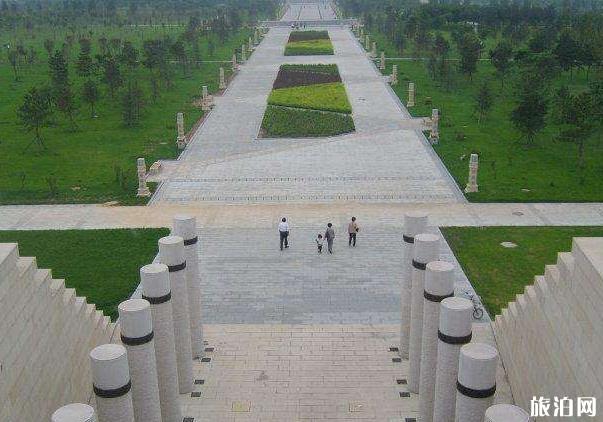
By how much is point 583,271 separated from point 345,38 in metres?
70.9

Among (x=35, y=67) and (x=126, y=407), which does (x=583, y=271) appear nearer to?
(x=126, y=407)

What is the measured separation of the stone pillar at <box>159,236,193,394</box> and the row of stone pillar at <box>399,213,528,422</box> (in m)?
3.88

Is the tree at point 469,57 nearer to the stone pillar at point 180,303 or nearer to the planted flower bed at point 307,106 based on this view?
the planted flower bed at point 307,106

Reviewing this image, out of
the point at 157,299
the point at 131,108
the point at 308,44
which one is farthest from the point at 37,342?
the point at 308,44

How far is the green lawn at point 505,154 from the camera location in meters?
23.1

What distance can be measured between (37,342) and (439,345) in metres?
5.56

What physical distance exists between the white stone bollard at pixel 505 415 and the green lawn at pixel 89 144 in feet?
56.5

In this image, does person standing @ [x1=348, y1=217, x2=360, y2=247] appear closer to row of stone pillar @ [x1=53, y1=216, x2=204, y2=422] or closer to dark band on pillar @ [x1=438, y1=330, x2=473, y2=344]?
row of stone pillar @ [x1=53, y1=216, x2=204, y2=422]

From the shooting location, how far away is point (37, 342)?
30.0 feet

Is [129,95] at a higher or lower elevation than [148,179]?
higher

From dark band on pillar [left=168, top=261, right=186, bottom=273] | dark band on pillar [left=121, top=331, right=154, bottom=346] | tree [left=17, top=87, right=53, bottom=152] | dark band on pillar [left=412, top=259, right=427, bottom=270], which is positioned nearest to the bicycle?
dark band on pillar [left=412, top=259, right=427, bottom=270]

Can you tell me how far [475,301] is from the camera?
50.1 feet

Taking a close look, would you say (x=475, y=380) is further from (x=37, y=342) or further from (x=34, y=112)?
(x=34, y=112)

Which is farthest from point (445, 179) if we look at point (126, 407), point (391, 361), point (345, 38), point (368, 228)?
point (345, 38)
